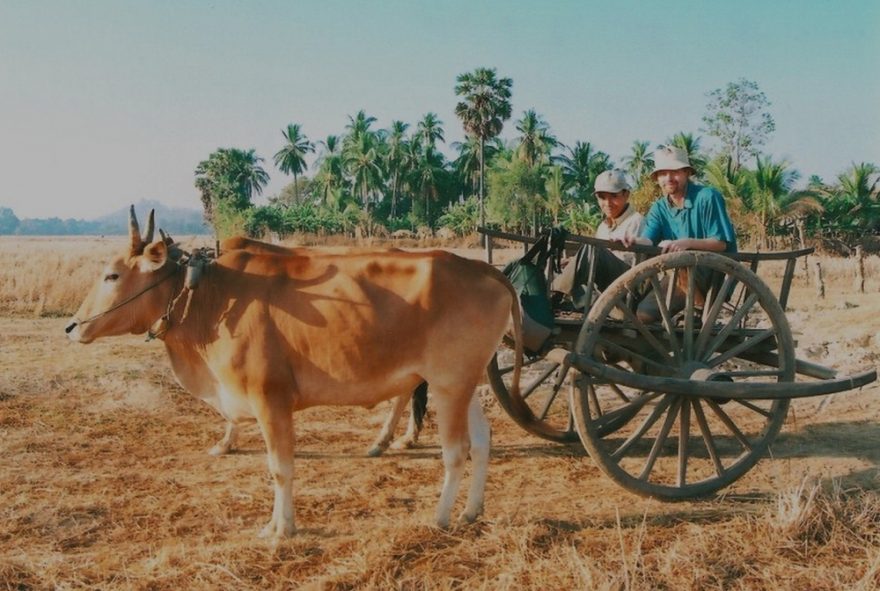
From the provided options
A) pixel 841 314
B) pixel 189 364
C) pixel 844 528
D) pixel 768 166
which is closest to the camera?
pixel 844 528

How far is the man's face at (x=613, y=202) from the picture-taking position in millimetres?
6650

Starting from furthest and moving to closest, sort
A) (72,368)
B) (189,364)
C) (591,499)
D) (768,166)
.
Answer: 1. (768,166)
2. (72,368)
3. (591,499)
4. (189,364)

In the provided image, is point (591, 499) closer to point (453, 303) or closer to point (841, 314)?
point (453, 303)

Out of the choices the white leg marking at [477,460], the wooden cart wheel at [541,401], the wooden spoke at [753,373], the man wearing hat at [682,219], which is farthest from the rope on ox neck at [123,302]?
the wooden spoke at [753,373]

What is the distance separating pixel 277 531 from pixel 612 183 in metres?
3.93

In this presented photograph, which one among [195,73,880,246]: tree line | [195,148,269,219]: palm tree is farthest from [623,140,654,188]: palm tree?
[195,148,269,219]: palm tree

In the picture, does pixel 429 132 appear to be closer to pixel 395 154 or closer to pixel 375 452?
pixel 395 154

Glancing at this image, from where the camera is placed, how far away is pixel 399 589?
12.2ft

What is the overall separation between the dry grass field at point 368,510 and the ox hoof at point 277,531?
8 centimetres

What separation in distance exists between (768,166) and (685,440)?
30456mm

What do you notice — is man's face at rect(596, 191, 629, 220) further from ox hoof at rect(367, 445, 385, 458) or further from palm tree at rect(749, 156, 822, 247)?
palm tree at rect(749, 156, 822, 247)

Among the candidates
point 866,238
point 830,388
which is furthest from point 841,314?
point 866,238

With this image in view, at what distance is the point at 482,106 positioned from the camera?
161 feet

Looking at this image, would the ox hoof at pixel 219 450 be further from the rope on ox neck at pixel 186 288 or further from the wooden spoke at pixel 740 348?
the wooden spoke at pixel 740 348
